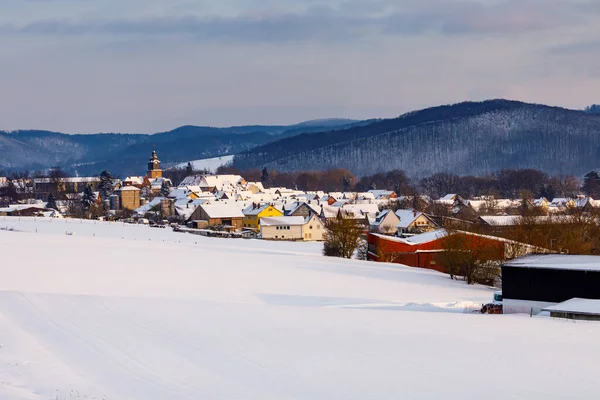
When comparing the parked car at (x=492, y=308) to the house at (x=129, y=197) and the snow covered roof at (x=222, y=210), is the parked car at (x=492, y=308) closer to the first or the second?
the snow covered roof at (x=222, y=210)

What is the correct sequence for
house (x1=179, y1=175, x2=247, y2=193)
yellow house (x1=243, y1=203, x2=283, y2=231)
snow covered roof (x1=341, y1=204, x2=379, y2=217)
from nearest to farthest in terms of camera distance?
yellow house (x1=243, y1=203, x2=283, y2=231)
snow covered roof (x1=341, y1=204, x2=379, y2=217)
house (x1=179, y1=175, x2=247, y2=193)

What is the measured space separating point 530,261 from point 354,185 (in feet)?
483

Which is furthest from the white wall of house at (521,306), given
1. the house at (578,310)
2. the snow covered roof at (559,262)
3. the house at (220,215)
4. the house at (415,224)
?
the house at (220,215)

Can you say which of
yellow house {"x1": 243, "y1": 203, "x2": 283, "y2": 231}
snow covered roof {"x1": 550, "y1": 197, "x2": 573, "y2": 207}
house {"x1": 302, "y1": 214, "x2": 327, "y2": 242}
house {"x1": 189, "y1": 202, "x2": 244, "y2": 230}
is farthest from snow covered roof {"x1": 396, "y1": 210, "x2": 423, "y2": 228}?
snow covered roof {"x1": 550, "y1": 197, "x2": 573, "y2": 207}

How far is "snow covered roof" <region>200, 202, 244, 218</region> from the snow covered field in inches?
2029

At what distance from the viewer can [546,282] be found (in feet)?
91.4

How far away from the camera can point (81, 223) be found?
216 ft

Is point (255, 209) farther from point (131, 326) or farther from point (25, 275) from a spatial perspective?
point (131, 326)

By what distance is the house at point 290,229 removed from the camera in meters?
74.8

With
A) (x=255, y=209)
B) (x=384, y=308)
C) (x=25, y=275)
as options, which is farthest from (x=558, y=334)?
(x=255, y=209)

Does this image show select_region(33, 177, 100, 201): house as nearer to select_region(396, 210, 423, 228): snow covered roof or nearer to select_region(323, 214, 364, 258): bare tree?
select_region(396, 210, 423, 228): snow covered roof

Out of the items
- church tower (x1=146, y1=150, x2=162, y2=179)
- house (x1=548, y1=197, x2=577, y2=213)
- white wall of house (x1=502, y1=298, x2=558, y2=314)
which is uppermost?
church tower (x1=146, y1=150, x2=162, y2=179)

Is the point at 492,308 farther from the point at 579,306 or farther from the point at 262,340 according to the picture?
the point at 262,340

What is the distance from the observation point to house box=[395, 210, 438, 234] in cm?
6852
